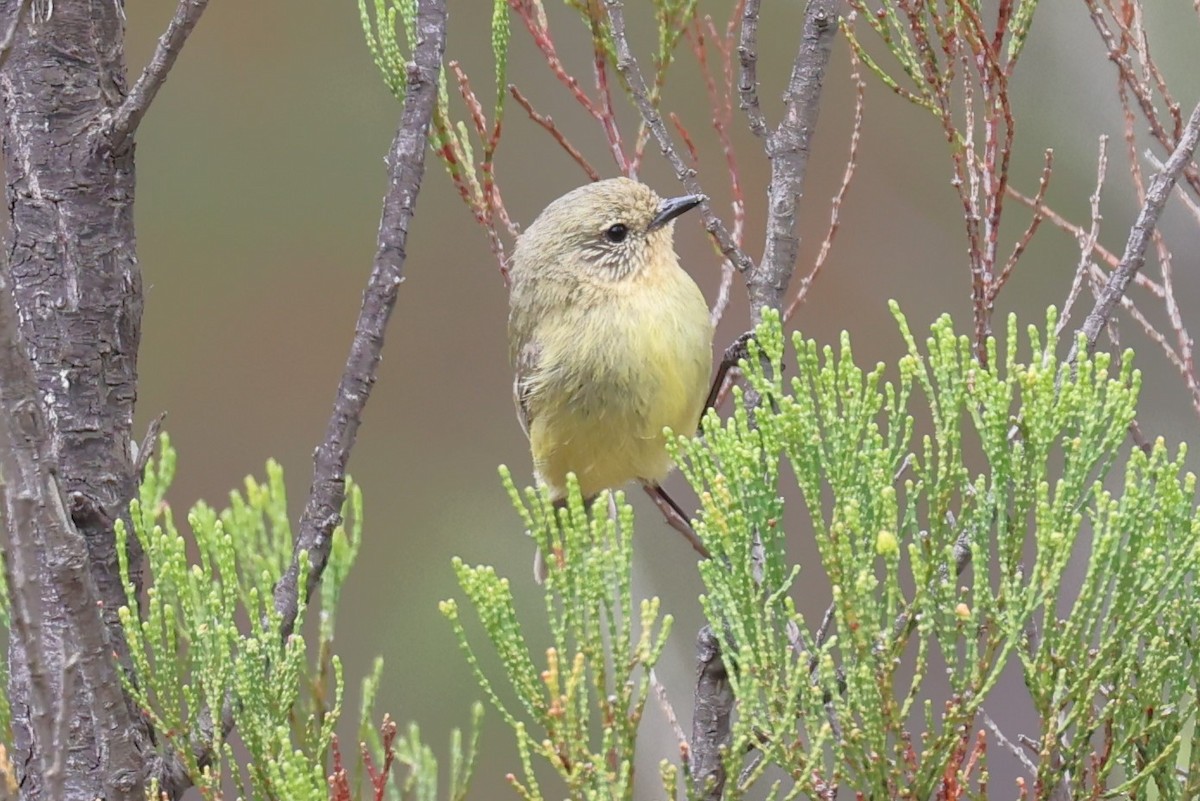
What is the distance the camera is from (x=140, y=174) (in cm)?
521

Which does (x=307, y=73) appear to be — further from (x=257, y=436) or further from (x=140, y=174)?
(x=257, y=436)

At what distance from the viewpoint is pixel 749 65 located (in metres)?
1.74

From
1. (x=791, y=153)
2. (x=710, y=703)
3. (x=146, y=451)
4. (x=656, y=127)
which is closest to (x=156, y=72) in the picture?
(x=146, y=451)

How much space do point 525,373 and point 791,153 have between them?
34.8 inches

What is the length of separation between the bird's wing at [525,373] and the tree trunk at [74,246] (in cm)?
87

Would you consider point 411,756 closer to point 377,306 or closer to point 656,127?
point 377,306

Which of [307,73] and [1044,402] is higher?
[307,73]

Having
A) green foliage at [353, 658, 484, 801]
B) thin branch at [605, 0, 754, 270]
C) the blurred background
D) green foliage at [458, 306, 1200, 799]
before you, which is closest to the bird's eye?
thin branch at [605, 0, 754, 270]

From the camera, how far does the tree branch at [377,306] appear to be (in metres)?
1.53

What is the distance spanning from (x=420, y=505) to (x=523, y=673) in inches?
142

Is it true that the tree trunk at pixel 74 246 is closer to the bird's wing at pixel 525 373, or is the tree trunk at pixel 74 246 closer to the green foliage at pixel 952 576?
the green foliage at pixel 952 576

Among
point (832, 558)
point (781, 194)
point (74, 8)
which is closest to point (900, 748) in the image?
point (832, 558)

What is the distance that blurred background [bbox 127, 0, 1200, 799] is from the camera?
187 inches

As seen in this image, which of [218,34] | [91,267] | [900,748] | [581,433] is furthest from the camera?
[218,34]
